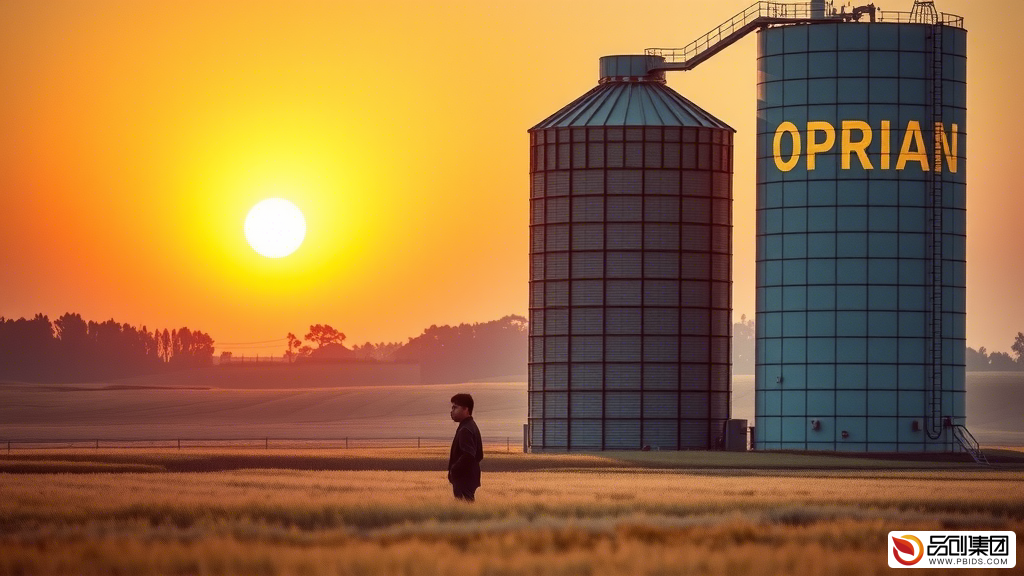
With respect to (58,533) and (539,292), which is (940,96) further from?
(58,533)

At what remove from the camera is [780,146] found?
294 feet

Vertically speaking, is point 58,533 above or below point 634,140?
below

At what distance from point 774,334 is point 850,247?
5.64 metres

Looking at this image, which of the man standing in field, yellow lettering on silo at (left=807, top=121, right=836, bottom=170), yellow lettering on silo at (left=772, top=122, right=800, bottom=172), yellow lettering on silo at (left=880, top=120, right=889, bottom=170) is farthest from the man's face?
yellow lettering on silo at (left=880, top=120, right=889, bottom=170)

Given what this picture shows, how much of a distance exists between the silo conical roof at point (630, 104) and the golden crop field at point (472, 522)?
33908mm

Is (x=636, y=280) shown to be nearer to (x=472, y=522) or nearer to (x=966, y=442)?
(x=966, y=442)

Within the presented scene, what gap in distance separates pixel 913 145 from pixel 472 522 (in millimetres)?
58530

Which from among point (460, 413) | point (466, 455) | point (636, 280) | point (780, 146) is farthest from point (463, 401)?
point (780, 146)

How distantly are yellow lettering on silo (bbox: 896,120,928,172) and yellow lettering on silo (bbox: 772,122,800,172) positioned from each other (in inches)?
192

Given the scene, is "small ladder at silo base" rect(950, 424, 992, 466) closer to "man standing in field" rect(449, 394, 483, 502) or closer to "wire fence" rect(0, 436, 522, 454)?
"wire fence" rect(0, 436, 522, 454)

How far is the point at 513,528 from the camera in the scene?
33250 millimetres

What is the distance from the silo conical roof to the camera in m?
91.0

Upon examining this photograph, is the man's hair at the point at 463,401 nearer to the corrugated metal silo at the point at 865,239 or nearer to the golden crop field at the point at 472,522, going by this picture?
the golden crop field at the point at 472,522

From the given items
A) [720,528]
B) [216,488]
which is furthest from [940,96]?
[720,528]
